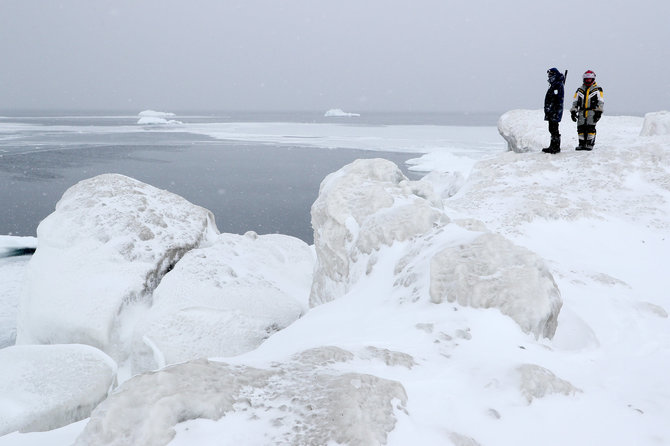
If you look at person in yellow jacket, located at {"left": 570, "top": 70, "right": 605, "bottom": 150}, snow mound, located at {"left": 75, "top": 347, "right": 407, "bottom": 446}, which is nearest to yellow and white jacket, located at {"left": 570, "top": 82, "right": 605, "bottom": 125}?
person in yellow jacket, located at {"left": 570, "top": 70, "right": 605, "bottom": 150}

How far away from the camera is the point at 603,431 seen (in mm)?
2289

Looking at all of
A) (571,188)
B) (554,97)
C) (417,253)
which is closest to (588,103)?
(554,97)

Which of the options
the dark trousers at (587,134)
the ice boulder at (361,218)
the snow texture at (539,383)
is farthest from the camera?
the dark trousers at (587,134)

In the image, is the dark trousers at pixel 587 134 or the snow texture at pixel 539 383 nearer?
the snow texture at pixel 539 383

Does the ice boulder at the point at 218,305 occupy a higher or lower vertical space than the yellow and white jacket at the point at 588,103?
lower

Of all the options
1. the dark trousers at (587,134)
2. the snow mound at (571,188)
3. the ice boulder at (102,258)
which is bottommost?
the ice boulder at (102,258)

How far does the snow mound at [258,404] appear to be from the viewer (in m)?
1.94

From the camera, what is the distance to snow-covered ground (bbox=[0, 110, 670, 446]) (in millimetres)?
2154

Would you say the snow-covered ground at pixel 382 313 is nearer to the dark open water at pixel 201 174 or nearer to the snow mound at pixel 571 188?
the snow mound at pixel 571 188

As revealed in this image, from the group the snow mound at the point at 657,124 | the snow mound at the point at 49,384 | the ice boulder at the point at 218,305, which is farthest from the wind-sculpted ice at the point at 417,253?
the snow mound at the point at 657,124

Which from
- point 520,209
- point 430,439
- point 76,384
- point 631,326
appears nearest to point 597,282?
point 631,326

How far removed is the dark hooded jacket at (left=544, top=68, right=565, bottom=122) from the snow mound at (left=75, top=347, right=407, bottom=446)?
8.04m

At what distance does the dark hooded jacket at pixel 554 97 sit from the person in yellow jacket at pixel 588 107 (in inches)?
10.7

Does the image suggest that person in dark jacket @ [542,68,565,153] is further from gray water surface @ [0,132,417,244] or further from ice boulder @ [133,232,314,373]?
gray water surface @ [0,132,417,244]
